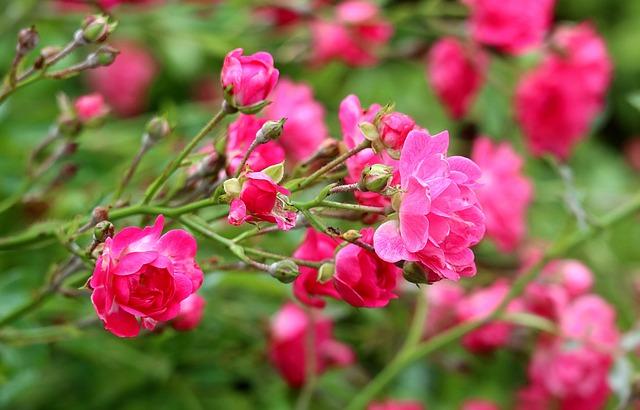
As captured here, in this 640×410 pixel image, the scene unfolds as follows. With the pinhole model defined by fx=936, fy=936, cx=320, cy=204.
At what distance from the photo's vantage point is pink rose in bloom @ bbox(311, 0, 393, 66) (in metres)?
1.30

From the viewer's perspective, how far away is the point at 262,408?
1149 mm

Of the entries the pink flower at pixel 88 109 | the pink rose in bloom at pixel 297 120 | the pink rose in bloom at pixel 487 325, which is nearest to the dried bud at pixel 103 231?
the pink flower at pixel 88 109

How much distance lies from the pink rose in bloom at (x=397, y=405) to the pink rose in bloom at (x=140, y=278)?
0.73 meters

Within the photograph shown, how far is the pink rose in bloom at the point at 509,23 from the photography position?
121cm

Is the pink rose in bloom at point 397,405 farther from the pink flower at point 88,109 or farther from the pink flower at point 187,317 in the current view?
the pink flower at point 88,109

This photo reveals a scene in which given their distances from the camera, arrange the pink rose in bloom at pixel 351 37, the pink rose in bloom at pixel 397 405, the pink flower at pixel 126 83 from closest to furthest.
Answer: the pink rose in bloom at pixel 397 405, the pink rose in bloom at pixel 351 37, the pink flower at pixel 126 83

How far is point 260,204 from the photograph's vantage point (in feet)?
1.62

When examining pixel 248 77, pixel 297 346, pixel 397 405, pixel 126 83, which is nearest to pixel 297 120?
pixel 297 346

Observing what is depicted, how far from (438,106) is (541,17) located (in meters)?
0.60

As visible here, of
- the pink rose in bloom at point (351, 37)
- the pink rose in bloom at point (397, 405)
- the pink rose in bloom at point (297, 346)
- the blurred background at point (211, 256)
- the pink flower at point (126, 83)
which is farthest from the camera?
the pink flower at point (126, 83)

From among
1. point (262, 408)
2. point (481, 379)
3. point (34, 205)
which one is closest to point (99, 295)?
point (34, 205)

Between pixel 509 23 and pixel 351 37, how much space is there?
25cm

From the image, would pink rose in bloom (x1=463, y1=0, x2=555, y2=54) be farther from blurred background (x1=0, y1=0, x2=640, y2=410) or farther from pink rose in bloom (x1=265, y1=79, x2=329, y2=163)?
pink rose in bloom (x1=265, y1=79, x2=329, y2=163)

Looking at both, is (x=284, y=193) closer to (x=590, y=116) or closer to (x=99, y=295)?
(x=99, y=295)
